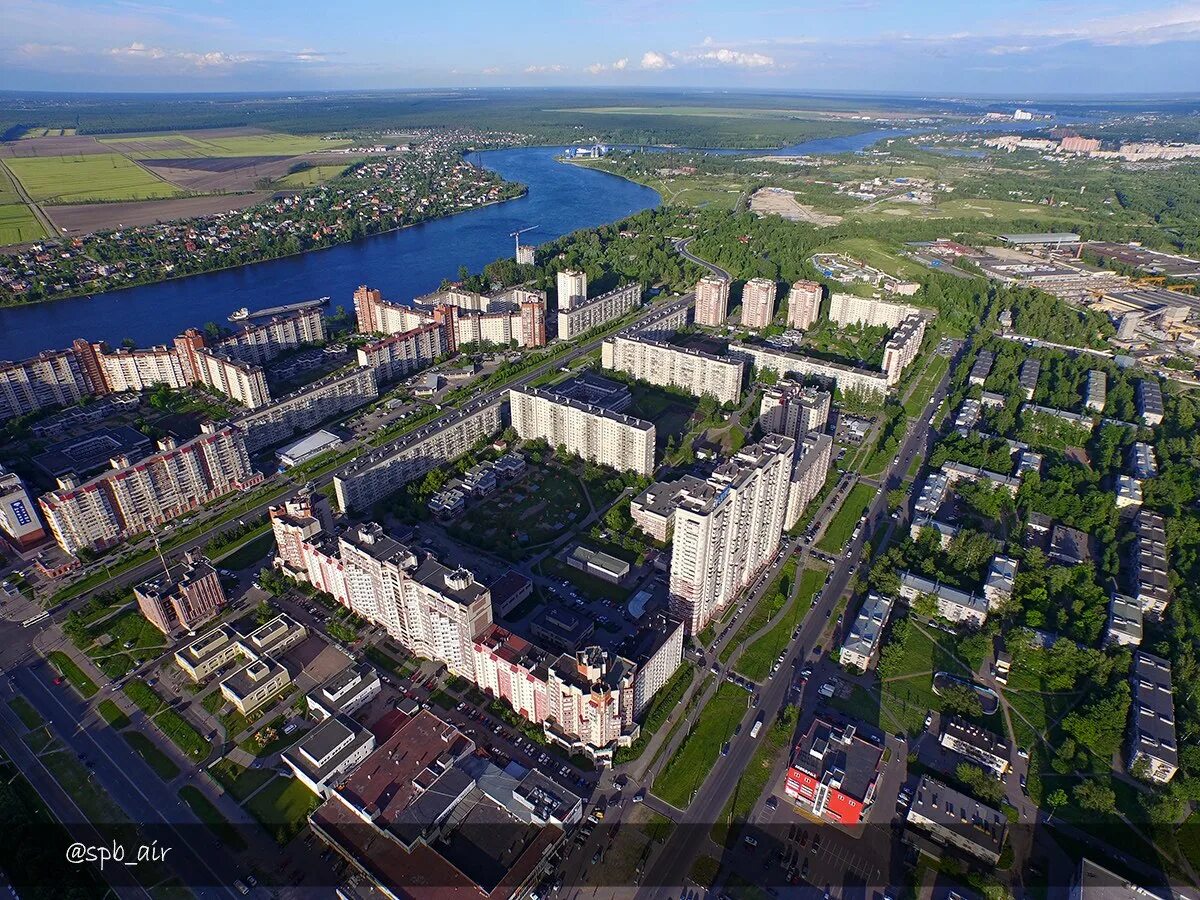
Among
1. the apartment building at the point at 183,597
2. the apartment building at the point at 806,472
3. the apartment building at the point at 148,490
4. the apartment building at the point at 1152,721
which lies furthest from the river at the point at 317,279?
the apartment building at the point at 1152,721

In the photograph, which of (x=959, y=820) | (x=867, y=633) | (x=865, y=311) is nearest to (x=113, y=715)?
(x=867, y=633)

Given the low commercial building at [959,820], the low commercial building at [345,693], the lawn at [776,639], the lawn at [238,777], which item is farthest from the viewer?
the lawn at [776,639]

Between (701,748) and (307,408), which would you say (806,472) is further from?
(307,408)

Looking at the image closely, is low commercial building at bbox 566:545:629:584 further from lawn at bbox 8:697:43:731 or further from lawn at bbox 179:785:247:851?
lawn at bbox 8:697:43:731

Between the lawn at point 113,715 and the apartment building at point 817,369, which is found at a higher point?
the apartment building at point 817,369

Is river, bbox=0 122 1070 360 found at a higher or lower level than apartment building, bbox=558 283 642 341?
lower

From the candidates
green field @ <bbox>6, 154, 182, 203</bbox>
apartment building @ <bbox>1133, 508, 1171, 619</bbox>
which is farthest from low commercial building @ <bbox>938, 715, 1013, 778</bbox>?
green field @ <bbox>6, 154, 182, 203</bbox>

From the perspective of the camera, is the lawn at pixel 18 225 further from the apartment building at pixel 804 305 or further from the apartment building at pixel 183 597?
the apartment building at pixel 804 305

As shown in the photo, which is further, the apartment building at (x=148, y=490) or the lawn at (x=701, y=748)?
the apartment building at (x=148, y=490)
